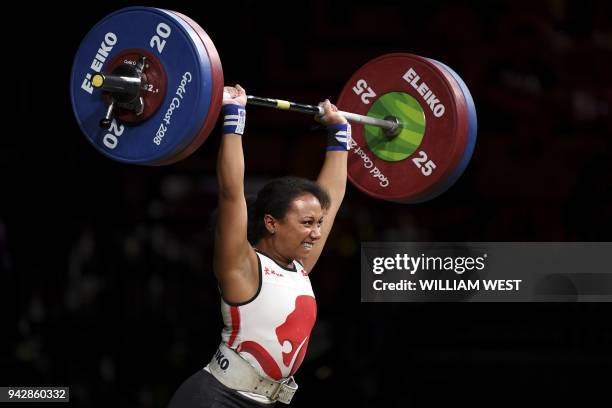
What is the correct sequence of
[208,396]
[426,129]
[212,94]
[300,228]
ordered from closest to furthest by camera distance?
[212,94]
[208,396]
[300,228]
[426,129]

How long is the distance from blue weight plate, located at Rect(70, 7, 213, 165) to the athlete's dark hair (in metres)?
0.46

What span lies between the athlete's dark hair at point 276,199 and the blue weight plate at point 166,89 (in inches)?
18.1

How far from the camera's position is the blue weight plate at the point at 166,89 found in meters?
3.68

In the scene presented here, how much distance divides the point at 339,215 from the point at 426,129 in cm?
299

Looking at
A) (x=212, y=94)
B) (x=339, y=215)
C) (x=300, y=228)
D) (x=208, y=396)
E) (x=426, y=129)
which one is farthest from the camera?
(x=339, y=215)

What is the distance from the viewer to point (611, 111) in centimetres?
865

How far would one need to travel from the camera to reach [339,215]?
7.65 m

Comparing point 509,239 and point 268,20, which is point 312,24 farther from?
point 509,239

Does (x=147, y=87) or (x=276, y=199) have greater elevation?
(x=147, y=87)

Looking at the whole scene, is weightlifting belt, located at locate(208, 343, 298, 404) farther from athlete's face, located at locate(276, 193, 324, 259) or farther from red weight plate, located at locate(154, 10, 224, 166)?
red weight plate, located at locate(154, 10, 224, 166)

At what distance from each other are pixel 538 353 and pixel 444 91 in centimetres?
303

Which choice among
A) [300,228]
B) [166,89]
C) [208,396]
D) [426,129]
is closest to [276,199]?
[300,228]

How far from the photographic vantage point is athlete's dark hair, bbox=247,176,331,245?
398cm

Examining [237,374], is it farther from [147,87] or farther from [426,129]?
[426,129]
